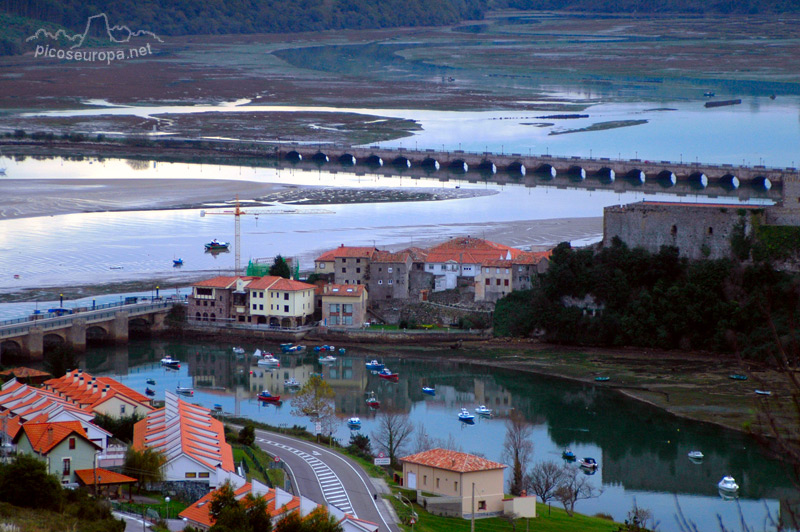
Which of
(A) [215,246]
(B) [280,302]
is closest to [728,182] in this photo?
(A) [215,246]

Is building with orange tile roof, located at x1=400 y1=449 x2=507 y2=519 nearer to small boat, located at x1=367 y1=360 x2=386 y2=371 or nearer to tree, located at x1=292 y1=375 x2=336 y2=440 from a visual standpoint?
tree, located at x1=292 y1=375 x2=336 y2=440

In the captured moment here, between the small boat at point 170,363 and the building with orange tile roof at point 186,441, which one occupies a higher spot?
the building with orange tile roof at point 186,441

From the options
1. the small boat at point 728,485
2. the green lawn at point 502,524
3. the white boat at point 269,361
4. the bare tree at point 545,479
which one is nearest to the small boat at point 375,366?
the white boat at point 269,361

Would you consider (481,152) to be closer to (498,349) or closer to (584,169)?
(584,169)

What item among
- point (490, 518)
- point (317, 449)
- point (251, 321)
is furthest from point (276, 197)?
point (490, 518)

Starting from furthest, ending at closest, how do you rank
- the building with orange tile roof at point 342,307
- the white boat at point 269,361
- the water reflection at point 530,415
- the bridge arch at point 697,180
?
the bridge arch at point 697,180
the building with orange tile roof at point 342,307
the white boat at point 269,361
the water reflection at point 530,415

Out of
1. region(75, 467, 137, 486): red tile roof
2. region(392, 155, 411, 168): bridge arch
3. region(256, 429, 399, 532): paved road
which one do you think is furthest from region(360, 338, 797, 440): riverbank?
region(392, 155, 411, 168): bridge arch

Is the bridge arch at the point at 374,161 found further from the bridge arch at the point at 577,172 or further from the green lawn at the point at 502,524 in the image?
the green lawn at the point at 502,524
